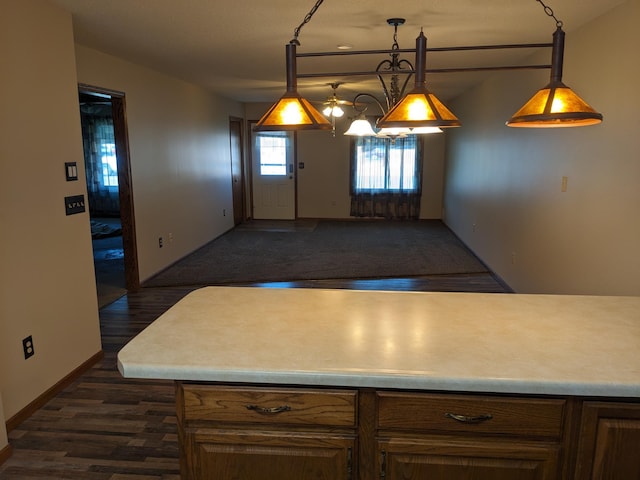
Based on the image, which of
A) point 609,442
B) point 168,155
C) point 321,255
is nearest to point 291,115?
point 609,442

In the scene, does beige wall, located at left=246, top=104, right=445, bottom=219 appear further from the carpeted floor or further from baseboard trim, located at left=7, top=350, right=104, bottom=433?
baseboard trim, located at left=7, top=350, right=104, bottom=433

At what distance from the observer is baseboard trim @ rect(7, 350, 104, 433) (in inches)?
102

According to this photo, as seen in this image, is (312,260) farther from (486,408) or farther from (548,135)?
(486,408)

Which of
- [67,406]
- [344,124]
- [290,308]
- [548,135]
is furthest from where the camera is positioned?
[344,124]

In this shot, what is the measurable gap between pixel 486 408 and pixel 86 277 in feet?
9.28

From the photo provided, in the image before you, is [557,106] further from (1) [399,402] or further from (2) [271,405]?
(2) [271,405]

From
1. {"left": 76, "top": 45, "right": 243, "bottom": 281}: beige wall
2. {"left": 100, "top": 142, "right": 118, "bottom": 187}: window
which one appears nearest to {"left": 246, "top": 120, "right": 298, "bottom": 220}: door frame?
{"left": 76, "top": 45, "right": 243, "bottom": 281}: beige wall

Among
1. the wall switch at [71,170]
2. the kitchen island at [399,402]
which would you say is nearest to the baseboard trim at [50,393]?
the wall switch at [71,170]

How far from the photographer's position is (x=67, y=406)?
2.80m

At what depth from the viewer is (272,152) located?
9414 mm

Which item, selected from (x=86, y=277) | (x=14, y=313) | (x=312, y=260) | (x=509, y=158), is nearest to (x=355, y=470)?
(x=14, y=313)

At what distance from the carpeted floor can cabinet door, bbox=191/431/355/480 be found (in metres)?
3.82

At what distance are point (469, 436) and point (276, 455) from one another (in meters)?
0.55

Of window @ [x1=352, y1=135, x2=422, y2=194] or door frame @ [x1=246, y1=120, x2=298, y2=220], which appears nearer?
window @ [x1=352, y1=135, x2=422, y2=194]
